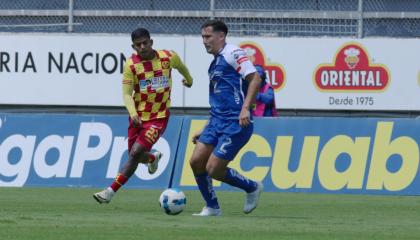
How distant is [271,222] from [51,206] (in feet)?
10.6

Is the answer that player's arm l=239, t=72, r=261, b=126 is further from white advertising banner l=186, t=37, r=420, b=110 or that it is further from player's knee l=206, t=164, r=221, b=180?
white advertising banner l=186, t=37, r=420, b=110

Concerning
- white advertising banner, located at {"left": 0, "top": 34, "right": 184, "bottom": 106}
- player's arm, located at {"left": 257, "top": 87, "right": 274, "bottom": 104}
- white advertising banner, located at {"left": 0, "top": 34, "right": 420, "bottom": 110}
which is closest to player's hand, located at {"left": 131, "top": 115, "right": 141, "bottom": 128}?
player's arm, located at {"left": 257, "top": 87, "right": 274, "bottom": 104}

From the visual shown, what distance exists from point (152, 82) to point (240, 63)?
219 centimetres

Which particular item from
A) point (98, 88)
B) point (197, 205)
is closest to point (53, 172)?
point (197, 205)

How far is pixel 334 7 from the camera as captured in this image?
24.4 m

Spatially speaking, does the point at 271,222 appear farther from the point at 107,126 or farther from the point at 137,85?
the point at 107,126

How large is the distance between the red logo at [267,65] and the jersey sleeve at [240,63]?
1150 centimetres

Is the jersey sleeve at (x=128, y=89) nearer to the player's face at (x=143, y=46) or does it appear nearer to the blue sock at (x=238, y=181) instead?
the player's face at (x=143, y=46)

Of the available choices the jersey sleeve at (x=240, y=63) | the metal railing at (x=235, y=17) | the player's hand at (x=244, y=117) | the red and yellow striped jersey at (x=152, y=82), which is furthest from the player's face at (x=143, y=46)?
the metal railing at (x=235, y=17)

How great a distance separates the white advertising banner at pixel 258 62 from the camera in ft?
78.2

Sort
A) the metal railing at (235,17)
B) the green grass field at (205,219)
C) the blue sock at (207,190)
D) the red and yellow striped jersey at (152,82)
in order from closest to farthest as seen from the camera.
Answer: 1. the green grass field at (205,219)
2. the blue sock at (207,190)
3. the red and yellow striped jersey at (152,82)
4. the metal railing at (235,17)

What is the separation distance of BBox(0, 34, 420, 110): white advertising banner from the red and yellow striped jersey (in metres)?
9.52

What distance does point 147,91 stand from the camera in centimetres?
1427

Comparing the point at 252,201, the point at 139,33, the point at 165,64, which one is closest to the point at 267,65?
the point at 165,64
